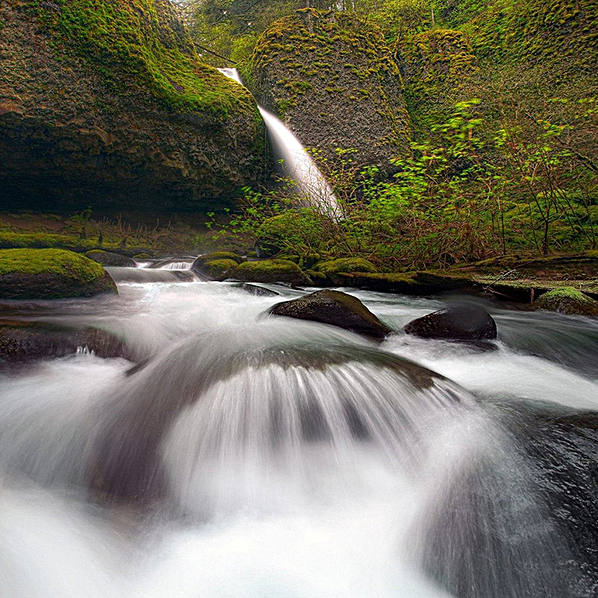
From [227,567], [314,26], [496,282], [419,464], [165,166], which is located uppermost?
[314,26]

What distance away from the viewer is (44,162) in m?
9.86

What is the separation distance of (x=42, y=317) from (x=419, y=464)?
12.1 feet

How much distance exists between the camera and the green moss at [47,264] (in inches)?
176

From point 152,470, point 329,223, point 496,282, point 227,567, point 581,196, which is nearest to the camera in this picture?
point 227,567

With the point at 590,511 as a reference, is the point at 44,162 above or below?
above

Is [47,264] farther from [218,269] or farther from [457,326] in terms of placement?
[457,326]

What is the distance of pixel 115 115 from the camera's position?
31.5 feet

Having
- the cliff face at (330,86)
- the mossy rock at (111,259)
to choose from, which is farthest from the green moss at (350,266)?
the cliff face at (330,86)

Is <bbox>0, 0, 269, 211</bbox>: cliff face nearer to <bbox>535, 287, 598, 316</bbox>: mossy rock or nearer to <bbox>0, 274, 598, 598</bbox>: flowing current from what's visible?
<bbox>0, 274, 598, 598</bbox>: flowing current

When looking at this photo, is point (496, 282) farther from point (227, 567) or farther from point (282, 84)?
point (282, 84)

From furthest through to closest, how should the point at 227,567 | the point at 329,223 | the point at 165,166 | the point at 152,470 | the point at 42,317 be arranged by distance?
the point at 165,166 < the point at 329,223 < the point at 42,317 < the point at 152,470 < the point at 227,567

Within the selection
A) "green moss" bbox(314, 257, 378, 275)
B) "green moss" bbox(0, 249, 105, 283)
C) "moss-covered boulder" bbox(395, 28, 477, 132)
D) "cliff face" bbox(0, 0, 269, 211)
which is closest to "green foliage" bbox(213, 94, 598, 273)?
"green moss" bbox(314, 257, 378, 275)

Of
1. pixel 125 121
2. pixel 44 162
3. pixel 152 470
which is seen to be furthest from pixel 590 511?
pixel 44 162

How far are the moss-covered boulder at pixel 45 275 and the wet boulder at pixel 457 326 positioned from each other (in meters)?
4.26
